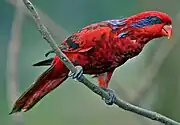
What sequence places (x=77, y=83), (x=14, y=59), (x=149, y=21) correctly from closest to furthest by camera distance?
(x=149, y=21), (x=14, y=59), (x=77, y=83)

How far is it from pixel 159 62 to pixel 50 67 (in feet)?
3.33

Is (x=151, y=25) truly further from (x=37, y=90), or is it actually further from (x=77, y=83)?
(x=77, y=83)

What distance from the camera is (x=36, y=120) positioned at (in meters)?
5.26

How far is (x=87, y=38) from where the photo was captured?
265cm

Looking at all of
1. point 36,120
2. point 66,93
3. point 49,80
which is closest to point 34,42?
point 66,93

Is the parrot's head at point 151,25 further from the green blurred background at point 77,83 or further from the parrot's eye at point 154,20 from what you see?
the green blurred background at point 77,83

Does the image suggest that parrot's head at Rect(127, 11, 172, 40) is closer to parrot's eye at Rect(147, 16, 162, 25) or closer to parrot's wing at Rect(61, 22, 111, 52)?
parrot's eye at Rect(147, 16, 162, 25)

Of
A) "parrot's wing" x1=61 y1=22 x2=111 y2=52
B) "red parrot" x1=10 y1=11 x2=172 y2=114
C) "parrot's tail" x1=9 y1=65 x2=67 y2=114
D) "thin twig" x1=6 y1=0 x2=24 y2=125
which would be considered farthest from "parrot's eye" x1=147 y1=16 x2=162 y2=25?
Answer: "thin twig" x1=6 y1=0 x2=24 y2=125

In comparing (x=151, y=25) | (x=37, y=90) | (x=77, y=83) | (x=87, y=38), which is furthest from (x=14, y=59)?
(x=77, y=83)

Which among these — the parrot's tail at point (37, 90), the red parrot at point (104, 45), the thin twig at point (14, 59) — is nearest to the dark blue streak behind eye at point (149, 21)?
the red parrot at point (104, 45)

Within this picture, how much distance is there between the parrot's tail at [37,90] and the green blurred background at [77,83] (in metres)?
0.38

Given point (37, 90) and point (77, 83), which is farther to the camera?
point (77, 83)

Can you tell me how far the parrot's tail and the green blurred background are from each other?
0.38m

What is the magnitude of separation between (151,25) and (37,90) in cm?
64
